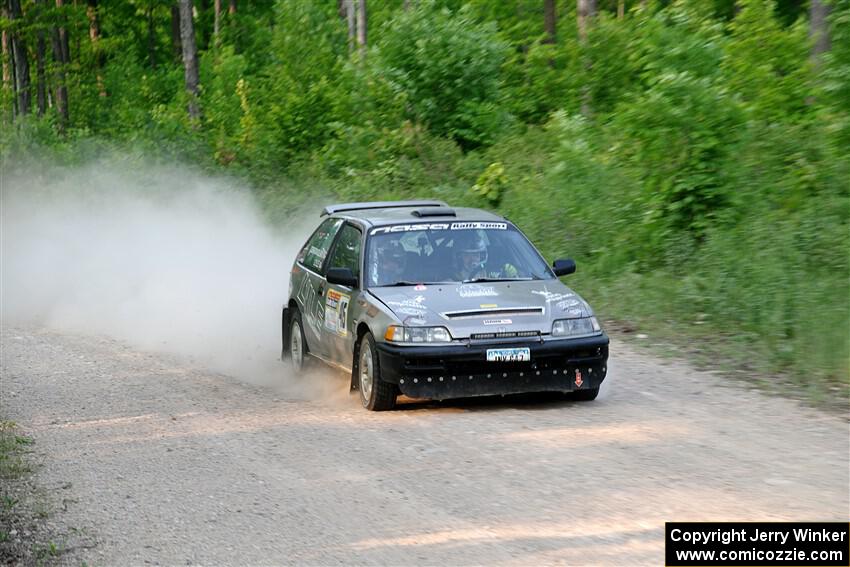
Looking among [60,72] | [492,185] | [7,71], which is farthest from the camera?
[7,71]

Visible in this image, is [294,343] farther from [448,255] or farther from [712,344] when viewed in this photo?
[712,344]

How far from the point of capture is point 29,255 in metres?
27.7

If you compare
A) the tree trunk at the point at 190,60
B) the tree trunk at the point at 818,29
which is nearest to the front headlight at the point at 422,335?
the tree trunk at the point at 818,29

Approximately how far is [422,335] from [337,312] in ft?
5.65

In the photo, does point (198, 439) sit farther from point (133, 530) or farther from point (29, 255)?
point (29, 255)

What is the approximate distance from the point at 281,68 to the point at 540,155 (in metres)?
14.0

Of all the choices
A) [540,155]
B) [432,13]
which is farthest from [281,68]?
[540,155]

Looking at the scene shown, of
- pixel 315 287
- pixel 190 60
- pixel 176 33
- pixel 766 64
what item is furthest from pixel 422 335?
pixel 176 33

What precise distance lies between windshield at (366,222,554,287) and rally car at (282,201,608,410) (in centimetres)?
1

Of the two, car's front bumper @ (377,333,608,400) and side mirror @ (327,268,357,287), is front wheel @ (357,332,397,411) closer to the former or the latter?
car's front bumper @ (377,333,608,400)

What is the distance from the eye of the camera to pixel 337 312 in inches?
422

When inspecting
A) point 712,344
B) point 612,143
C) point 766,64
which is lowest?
point 712,344

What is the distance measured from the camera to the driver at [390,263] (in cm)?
1024

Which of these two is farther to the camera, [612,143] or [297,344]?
[612,143]
